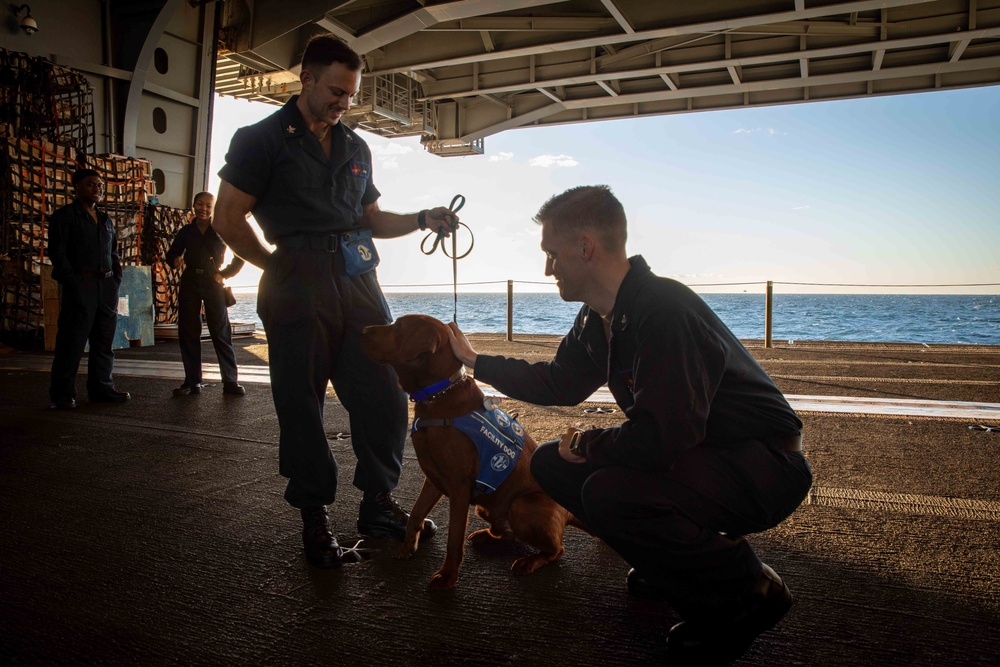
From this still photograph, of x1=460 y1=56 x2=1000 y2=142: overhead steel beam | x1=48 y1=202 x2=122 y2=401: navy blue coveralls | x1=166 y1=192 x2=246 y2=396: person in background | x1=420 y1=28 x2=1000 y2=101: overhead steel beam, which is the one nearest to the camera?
x1=48 y1=202 x2=122 y2=401: navy blue coveralls

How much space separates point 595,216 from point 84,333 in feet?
17.9

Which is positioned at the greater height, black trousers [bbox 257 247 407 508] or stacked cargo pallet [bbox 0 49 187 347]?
stacked cargo pallet [bbox 0 49 187 347]

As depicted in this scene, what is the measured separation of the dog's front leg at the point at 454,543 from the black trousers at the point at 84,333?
4.83 metres

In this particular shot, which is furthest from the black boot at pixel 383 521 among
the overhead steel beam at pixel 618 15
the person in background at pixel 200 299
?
the overhead steel beam at pixel 618 15

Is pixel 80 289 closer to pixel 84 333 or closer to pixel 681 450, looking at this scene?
pixel 84 333

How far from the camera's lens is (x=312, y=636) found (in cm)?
188

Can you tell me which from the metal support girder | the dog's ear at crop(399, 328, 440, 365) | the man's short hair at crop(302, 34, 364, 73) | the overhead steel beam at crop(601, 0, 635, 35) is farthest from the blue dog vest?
the metal support girder

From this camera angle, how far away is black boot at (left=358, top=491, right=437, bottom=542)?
106 inches

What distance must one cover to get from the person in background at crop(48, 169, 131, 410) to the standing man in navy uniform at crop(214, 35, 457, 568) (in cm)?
410

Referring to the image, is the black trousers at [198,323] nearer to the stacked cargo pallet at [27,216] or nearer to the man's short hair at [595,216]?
Result: the man's short hair at [595,216]

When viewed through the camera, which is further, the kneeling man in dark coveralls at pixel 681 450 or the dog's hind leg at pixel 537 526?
the dog's hind leg at pixel 537 526

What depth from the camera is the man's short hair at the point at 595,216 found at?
1979mm

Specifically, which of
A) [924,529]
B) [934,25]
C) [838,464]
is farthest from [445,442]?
[934,25]

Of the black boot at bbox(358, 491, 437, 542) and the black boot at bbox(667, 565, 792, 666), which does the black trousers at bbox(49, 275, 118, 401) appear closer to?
the black boot at bbox(358, 491, 437, 542)
